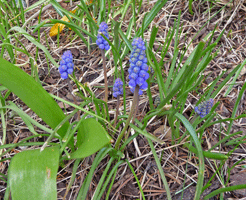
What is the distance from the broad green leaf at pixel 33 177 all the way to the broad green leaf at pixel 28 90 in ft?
1.20

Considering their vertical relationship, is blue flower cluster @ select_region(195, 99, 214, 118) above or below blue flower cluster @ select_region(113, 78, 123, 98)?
below

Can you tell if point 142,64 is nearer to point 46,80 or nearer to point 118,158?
point 118,158

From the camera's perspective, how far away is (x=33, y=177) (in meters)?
1.35

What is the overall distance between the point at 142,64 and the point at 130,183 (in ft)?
3.68

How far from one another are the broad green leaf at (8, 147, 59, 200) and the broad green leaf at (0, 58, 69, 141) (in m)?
0.37

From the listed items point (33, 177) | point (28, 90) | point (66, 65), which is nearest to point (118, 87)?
point (66, 65)

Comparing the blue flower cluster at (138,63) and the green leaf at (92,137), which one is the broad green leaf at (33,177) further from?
the blue flower cluster at (138,63)

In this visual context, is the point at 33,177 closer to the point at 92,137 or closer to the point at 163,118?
the point at 92,137

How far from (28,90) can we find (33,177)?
1.96 ft

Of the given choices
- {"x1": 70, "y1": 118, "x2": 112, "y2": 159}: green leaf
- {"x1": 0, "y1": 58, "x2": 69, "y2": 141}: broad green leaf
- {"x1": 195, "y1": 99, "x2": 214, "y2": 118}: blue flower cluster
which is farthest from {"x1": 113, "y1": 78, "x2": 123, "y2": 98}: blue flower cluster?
{"x1": 195, "y1": 99, "x2": 214, "y2": 118}: blue flower cluster

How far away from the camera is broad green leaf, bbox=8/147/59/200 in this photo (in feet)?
4.27

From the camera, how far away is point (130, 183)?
198 cm

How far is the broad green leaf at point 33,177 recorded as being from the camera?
1303mm

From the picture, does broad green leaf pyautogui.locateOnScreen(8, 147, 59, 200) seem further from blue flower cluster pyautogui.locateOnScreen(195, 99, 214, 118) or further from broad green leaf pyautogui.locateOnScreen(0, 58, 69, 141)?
blue flower cluster pyautogui.locateOnScreen(195, 99, 214, 118)
